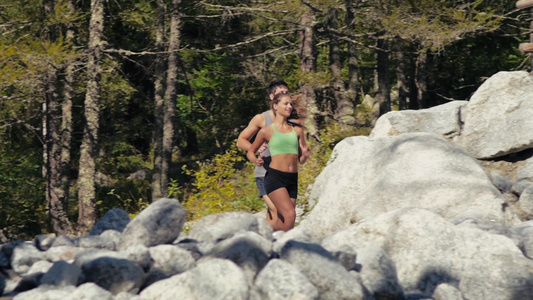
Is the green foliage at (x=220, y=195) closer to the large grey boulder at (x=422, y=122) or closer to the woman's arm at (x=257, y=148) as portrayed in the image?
the large grey boulder at (x=422, y=122)

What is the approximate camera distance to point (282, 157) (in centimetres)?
755

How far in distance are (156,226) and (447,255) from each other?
2.53 meters

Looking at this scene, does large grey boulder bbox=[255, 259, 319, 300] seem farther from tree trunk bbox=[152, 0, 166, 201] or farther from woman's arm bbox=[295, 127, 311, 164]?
tree trunk bbox=[152, 0, 166, 201]

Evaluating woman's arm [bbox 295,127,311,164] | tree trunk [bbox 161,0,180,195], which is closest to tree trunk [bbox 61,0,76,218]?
tree trunk [bbox 161,0,180,195]

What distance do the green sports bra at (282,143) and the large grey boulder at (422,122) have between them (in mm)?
3786

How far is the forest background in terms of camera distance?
13.8 metres

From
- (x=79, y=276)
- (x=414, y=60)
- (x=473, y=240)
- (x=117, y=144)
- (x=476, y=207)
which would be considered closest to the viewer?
(x=79, y=276)

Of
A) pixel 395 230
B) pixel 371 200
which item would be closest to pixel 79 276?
pixel 395 230

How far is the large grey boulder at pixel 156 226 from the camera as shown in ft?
19.6

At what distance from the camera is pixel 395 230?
21.9 ft

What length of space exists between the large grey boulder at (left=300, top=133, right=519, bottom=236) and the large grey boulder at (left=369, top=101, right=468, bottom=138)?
2.60 feet

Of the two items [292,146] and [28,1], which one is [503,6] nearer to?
[28,1]

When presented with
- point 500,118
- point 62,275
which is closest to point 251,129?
point 62,275

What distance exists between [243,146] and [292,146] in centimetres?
63
